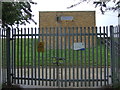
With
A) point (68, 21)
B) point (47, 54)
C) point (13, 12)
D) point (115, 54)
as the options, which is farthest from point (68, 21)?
point (115, 54)

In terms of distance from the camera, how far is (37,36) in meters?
6.90

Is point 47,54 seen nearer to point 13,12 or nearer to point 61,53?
point 61,53

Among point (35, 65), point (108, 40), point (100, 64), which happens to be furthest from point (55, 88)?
point (108, 40)

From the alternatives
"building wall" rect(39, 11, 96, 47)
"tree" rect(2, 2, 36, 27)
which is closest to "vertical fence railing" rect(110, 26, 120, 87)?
"tree" rect(2, 2, 36, 27)

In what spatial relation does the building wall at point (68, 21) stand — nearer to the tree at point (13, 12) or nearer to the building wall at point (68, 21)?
the building wall at point (68, 21)

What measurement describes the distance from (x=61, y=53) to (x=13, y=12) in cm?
220

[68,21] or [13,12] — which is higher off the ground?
[68,21]

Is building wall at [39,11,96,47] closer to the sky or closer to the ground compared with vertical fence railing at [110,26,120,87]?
closer to the sky

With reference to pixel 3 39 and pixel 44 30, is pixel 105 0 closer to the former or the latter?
pixel 44 30

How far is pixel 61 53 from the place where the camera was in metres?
6.93

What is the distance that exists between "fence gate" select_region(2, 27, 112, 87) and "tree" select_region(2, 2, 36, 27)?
71 centimetres

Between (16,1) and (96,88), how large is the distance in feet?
13.0

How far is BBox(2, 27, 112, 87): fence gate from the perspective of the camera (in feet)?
22.4

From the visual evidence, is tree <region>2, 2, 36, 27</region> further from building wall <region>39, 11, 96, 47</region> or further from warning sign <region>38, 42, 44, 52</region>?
building wall <region>39, 11, 96, 47</region>
